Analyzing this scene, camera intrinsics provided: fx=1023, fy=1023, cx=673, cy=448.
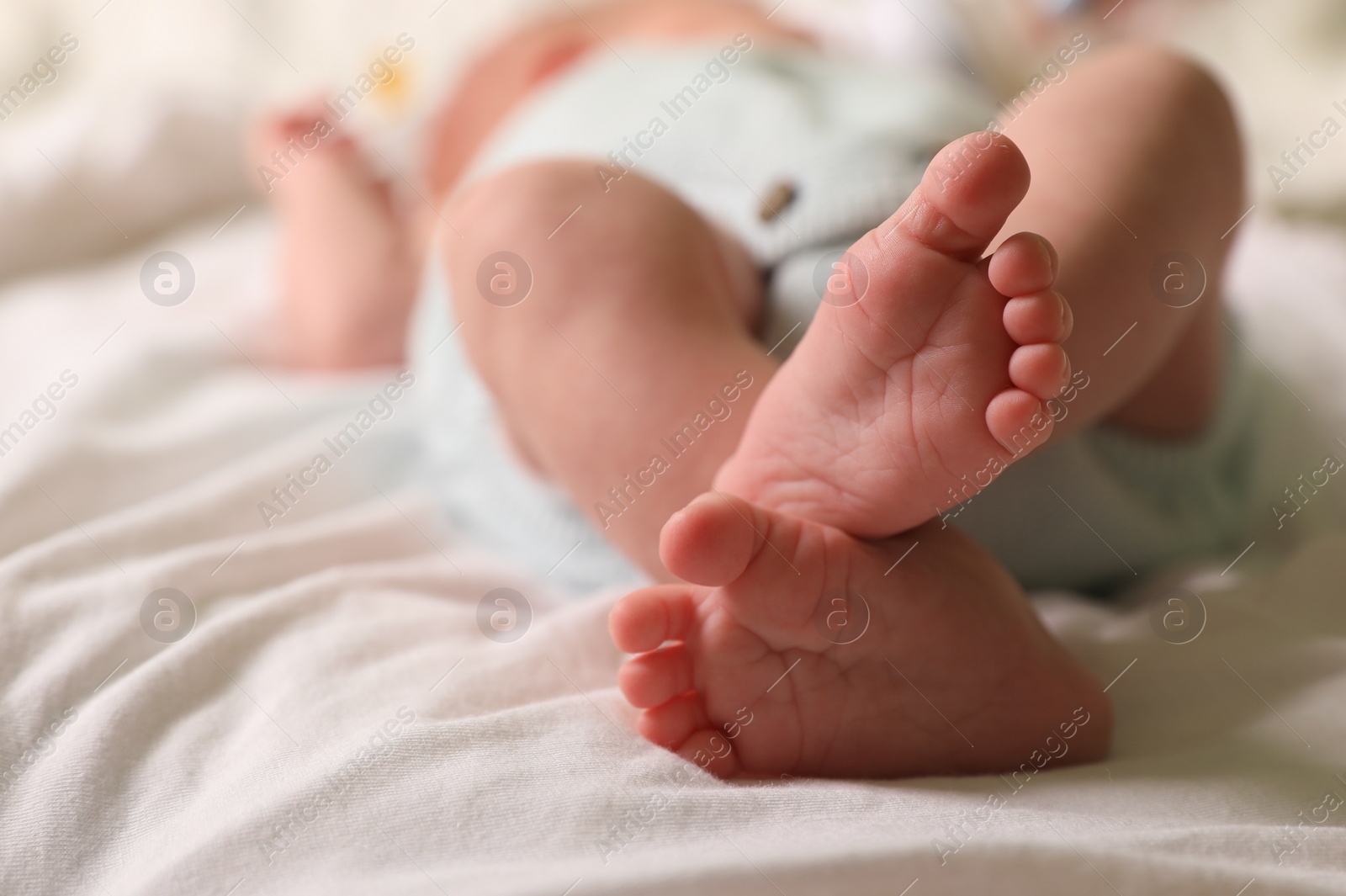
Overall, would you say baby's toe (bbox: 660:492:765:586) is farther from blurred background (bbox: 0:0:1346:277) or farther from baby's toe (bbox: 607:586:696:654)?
blurred background (bbox: 0:0:1346:277)

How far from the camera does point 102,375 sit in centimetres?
94

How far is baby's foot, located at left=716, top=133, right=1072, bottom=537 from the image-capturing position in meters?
0.43

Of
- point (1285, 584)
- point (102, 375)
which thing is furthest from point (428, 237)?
point (1285, 584)

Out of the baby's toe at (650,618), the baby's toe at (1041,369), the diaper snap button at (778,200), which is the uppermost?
the baby's toe at (1041,369)

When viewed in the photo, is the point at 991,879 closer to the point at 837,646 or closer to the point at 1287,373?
the point at 837,646
